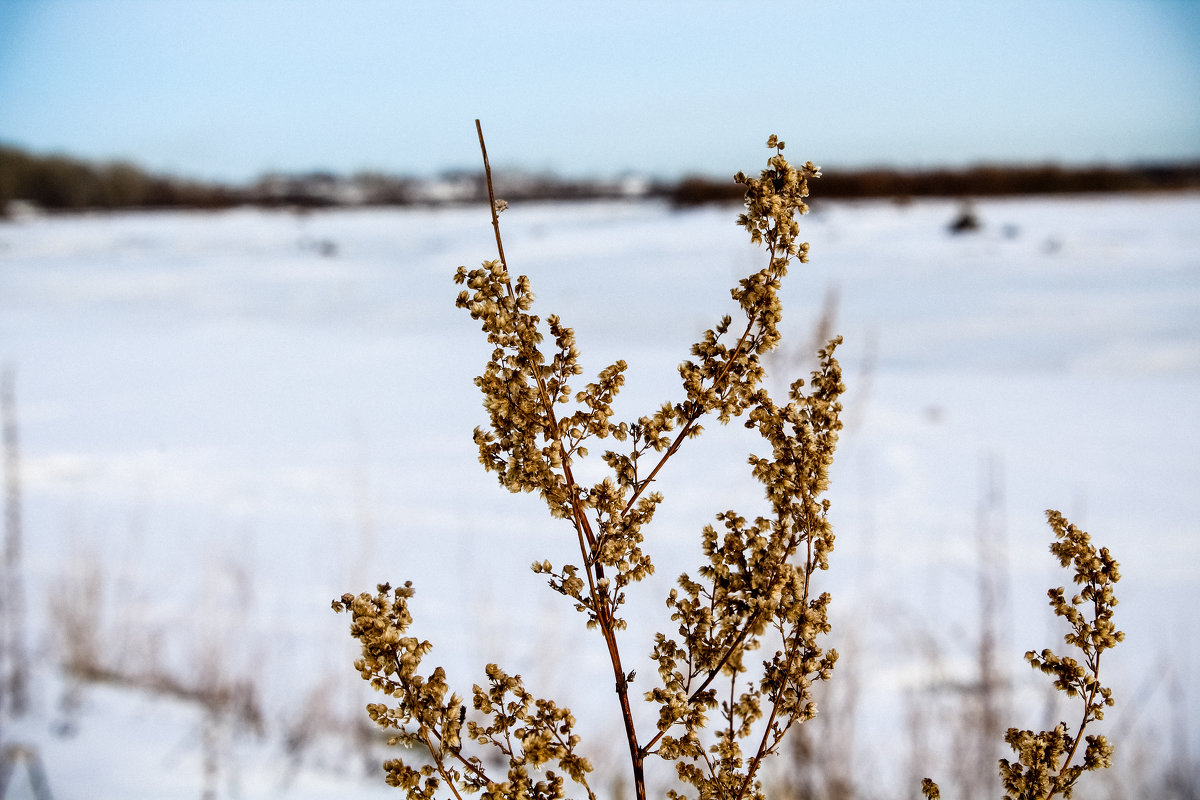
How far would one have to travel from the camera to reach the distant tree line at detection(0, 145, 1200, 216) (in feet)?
115

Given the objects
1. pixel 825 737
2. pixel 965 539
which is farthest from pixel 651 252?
pixel 825 737

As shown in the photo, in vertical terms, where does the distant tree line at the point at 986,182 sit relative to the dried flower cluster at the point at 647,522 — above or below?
above

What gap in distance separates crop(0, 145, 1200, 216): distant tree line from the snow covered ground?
430 centimetres

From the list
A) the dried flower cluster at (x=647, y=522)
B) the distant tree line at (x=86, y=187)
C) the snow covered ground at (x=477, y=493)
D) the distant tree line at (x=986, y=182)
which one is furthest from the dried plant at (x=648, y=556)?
the distant tree line at (x=86, y=187)

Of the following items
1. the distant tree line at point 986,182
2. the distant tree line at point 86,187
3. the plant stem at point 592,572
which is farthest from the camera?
the distant tree line at point 86,187

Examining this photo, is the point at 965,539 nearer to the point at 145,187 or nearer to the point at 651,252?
the point at 651,252

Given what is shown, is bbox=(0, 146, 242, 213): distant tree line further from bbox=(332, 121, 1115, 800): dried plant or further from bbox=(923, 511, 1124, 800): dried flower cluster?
bbox=(923, 511, 1124, 800): dried flower cluster

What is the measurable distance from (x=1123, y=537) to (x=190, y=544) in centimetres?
719

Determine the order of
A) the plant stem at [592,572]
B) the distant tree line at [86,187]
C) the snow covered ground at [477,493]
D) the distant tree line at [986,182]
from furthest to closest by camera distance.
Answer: the distant tree line at [86,187]
the distant tree line at [986,182]
the snow covered ground at [477,493]
the plant stem at [592,572]

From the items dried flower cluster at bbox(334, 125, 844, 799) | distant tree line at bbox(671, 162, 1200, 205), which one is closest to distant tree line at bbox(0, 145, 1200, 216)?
distant tree line at bbox(671, 162, 1200, 205)

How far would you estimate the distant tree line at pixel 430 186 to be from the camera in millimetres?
35188

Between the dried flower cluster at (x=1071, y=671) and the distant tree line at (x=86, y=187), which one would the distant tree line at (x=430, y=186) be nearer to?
the distant tree line at (x=86, y=187)

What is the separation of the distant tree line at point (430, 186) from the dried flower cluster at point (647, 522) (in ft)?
37.8

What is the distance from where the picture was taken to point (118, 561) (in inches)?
235
